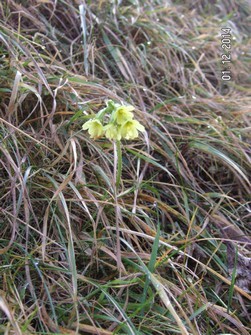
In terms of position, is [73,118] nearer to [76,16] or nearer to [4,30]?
[4,30]

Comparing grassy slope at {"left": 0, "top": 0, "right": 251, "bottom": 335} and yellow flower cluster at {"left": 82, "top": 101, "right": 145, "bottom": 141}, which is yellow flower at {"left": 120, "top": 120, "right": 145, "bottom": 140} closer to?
yellow flower cluster at {"left": 82, "top": 101, "right": 145, "bottom": 141}

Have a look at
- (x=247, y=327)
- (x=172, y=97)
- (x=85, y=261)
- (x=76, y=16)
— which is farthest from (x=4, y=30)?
(x=247, y=327)

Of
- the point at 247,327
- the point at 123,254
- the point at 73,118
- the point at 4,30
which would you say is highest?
the point at 4,30

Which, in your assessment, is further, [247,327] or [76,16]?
[76,16]
